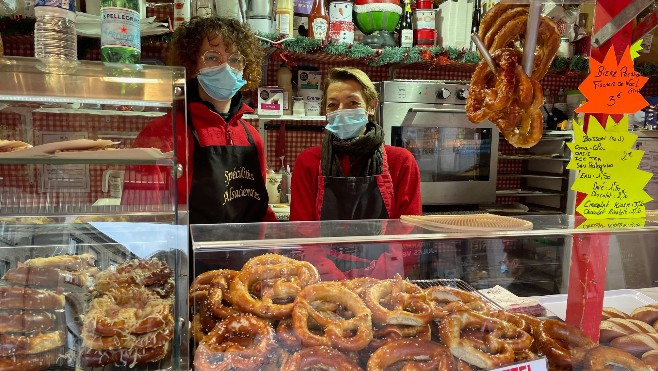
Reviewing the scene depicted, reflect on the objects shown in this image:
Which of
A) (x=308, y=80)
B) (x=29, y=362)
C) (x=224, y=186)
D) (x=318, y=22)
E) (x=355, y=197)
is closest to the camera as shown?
(x=29, y=362)

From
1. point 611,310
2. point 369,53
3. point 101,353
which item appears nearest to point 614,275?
point 611,310

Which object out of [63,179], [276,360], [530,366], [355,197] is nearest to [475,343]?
[530,366]

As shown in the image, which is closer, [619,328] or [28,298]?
[28,298]

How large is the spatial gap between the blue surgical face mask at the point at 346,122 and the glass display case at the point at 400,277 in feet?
3.81

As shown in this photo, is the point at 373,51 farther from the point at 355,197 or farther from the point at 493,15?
the point at 493,15

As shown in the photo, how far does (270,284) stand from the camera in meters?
1.25

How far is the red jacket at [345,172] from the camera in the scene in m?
2.84

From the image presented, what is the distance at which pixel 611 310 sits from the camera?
1.57 m

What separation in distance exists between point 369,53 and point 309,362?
10.8 ft

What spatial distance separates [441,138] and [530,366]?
3273 mm

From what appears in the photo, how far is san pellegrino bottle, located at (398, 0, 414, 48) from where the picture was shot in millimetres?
4328

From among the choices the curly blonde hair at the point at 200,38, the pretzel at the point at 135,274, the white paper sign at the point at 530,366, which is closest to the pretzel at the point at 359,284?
the white paper sign at the point at 530,366

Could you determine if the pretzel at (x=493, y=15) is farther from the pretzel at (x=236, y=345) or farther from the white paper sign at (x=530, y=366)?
the pretzel at (x=236, y=345)

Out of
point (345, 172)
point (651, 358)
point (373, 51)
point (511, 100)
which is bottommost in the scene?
point (651, 358)
